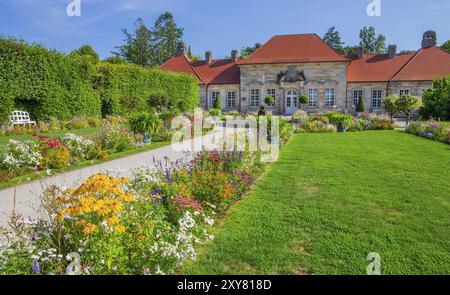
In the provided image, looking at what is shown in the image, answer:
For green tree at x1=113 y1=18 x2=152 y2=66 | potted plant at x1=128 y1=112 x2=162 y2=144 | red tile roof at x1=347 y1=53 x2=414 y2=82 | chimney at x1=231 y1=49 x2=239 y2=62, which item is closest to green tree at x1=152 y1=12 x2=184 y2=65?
green tree at x1=113 y1=18 x2=152 y2=66

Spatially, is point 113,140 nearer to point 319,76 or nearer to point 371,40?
point 319,76

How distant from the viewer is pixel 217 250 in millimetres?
4059

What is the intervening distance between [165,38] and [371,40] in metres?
35.5

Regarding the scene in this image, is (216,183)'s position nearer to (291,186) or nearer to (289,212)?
(289,212)

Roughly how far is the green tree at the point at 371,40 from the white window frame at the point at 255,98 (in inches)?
1324

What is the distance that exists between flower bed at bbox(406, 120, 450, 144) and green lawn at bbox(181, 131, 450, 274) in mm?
6204

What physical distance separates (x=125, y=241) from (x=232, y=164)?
390 centimetres

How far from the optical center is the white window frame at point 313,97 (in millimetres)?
33062

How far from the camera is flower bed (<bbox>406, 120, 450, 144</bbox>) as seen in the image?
13484 millimetres

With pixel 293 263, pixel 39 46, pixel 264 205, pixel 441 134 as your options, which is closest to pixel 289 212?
pixel 264 205

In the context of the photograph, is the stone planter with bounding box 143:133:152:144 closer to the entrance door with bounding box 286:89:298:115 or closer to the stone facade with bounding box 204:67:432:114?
the stone facade with bounding box 204:67:432:114

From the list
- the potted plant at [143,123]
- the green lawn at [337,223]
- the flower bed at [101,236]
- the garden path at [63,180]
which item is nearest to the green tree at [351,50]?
the potted plant at [143,123]

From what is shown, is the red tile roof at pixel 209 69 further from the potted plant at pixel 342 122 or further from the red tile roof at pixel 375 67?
the potted plant at pixel 342 122

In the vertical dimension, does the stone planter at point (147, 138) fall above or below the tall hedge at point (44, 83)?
below
